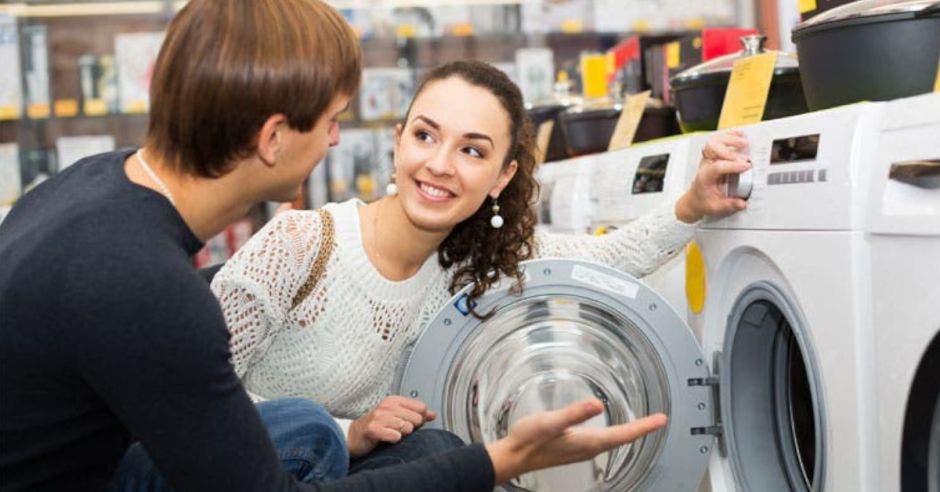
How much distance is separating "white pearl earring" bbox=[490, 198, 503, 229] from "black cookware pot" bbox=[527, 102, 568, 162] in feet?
4.59

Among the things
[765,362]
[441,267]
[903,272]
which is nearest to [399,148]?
[441,267]

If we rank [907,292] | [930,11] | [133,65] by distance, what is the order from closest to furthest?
1. [907,292]
2. [930,11]
3. [133,65]

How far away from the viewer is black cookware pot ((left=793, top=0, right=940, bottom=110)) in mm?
1273

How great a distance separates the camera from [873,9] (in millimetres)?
1311

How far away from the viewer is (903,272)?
114 centimetres

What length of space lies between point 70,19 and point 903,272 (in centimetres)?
412

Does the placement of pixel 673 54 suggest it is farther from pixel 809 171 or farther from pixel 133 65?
pixel 133 65

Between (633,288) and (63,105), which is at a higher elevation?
(63,105)

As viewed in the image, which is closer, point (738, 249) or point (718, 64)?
point (738, 249)

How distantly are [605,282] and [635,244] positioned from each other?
0.59 feet

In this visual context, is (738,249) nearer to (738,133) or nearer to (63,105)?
(738,133)

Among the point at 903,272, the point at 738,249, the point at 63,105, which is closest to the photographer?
the point at 903,272

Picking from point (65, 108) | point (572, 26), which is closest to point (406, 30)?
point (572, 26)

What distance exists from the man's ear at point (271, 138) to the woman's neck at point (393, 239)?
1.91ft
